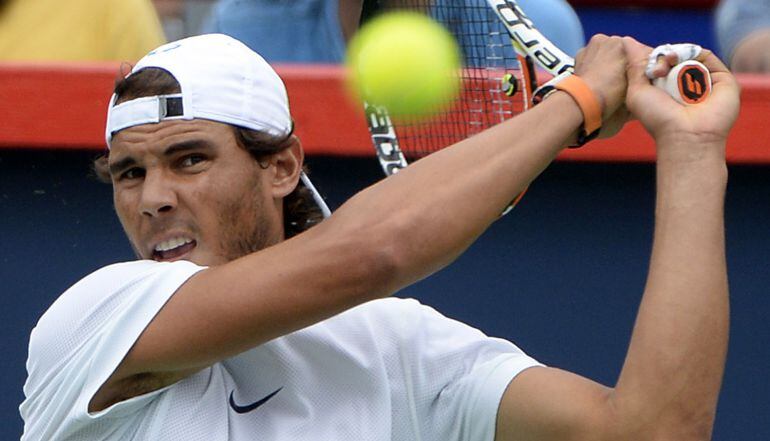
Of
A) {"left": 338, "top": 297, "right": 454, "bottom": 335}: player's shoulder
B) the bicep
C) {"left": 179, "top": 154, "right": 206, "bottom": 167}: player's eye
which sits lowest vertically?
the bicep

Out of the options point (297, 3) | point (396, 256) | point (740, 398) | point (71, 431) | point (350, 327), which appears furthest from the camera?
point (297, 3)

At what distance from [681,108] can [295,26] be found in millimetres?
1768

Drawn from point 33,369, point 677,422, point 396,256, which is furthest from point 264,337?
point 677,422

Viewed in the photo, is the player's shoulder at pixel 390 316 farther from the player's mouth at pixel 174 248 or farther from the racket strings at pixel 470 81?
the racket strings at pixel 470 81

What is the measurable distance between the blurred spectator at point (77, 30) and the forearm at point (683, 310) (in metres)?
1.99

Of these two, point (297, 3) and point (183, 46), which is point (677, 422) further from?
point (297, 3)

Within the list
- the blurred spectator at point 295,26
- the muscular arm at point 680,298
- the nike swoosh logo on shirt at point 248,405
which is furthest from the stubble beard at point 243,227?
the blurred spectator at point 295,26

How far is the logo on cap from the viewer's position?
2.30 meters

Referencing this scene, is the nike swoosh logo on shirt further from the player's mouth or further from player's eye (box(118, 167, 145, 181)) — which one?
player's eye (box(118, 167, 145, 181))

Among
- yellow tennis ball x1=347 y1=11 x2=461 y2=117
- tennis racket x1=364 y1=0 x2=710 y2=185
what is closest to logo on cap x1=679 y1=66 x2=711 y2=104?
tennis racket x1=364 y1=0 x2=710 y2=185

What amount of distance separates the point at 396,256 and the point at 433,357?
43cm

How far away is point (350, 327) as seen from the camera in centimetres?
252

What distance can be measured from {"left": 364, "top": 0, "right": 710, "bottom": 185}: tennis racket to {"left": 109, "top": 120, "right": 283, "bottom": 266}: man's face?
1.37 feet

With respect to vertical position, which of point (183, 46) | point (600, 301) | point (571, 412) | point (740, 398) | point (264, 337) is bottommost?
point (740, 398)
